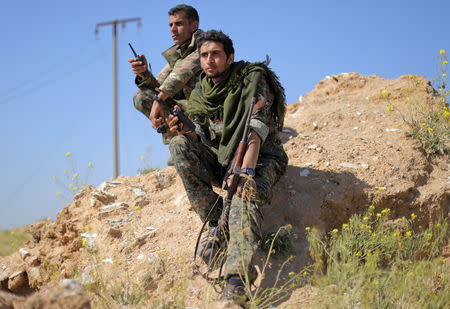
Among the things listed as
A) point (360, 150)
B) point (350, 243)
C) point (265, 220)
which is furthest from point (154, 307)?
point (360, 150)

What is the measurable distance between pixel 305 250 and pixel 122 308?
6.18 feet

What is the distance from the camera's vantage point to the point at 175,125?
3912 millimetres

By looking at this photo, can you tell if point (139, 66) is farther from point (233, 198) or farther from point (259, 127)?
point (233, 198)

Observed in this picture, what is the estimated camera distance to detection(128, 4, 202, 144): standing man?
472 centimetres

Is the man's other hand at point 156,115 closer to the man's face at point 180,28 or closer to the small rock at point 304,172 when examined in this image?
the man's face at point 180,28

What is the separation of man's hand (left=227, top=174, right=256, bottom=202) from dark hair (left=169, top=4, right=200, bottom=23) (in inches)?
99.9

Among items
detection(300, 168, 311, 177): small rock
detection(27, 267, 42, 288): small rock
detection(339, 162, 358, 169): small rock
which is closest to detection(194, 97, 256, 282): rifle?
detection(300, 168, 311, 177): small rock

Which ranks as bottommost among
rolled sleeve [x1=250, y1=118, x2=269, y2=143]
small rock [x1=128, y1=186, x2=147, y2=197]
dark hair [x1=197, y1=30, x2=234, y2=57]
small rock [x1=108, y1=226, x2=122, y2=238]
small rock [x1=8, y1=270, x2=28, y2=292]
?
small rock [x1=8, y1=270, x2=28, y2=292]

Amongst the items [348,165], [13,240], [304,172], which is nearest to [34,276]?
[13,240]

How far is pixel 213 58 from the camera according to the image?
3.75 meters

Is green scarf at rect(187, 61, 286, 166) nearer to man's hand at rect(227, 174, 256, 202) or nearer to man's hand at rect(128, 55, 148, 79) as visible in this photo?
man's hand at rect(227, 174, 256, 202)

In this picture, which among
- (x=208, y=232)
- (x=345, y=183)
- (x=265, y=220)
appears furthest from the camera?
(x=345, y=183)

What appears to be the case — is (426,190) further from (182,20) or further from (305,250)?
(182,20)

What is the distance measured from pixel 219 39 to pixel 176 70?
1149 millimetres
